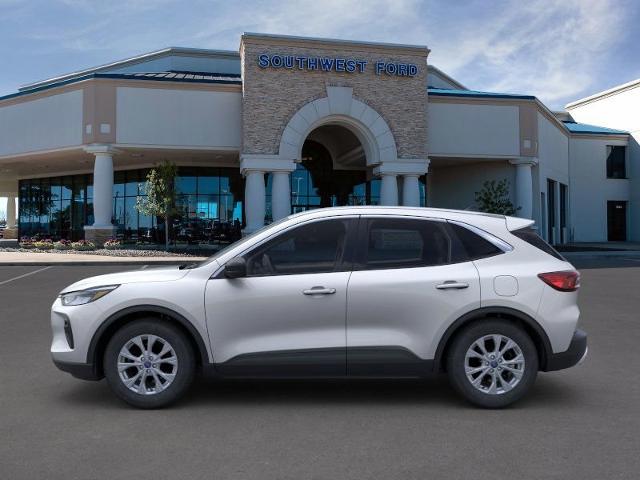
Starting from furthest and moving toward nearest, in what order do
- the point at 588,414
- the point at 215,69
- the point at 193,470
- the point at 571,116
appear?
the point at 571,116, the point at 215,69, the point at 588,414, the point at 193,470

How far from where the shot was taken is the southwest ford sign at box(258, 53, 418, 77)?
2577 cm

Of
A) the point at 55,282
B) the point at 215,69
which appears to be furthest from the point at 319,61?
the point at 55,282

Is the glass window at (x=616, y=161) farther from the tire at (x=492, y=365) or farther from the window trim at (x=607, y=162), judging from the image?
the tire at (x=492, y=365)

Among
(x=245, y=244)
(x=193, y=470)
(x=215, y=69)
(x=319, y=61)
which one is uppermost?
(x=215, y=69)

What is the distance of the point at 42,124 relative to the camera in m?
28.5

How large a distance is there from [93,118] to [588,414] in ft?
84.9

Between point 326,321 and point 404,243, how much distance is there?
3.21 feet

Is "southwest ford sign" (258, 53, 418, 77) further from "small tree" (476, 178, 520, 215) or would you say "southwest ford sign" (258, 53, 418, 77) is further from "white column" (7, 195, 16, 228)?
"white column" (7, 195, 16, 228)

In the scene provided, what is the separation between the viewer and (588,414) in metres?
4.80

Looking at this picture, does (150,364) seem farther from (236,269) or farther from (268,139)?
(268,139)

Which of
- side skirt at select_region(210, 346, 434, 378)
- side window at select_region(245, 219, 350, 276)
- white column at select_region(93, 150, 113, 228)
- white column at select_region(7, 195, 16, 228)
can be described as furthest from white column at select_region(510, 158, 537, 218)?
white column at select_region(7, 195, 16, 228)

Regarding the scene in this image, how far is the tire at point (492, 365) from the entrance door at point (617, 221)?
132 ft

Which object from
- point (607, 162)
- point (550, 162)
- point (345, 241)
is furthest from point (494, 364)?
point (607, 162)

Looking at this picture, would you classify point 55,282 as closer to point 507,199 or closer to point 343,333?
point 343,333
